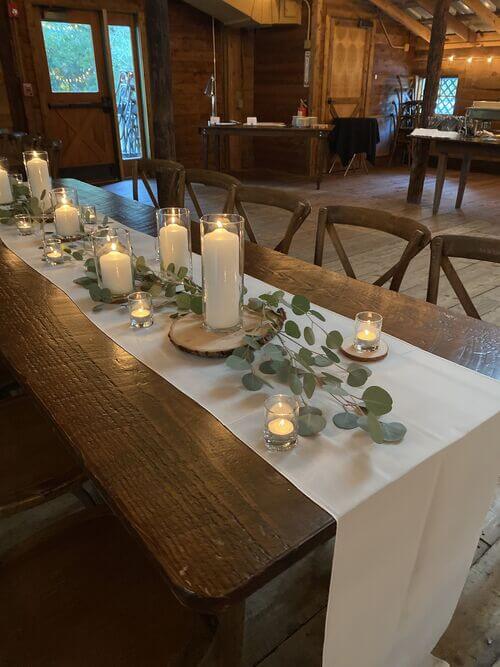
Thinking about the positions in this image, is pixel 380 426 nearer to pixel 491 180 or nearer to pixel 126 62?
pixel 126 62

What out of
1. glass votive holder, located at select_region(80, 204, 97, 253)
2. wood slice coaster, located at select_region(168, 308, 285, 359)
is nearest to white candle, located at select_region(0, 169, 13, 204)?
glass votive holder, located at select_region(80, 204, 97, 253)

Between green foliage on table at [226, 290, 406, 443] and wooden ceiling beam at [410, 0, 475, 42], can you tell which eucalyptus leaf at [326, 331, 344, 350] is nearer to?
green foliage on table at [226, 290, 406, 443]

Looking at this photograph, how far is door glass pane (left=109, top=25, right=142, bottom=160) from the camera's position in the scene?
6.11 metres

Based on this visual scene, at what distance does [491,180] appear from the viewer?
704 cm

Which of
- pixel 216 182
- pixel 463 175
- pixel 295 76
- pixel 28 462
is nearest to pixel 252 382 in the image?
pixel 28 462

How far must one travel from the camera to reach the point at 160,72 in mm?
4352

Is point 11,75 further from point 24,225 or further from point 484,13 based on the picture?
point 484,13

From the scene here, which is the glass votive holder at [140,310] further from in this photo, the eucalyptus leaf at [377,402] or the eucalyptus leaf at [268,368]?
the eucalyptus leaf at [377,402]

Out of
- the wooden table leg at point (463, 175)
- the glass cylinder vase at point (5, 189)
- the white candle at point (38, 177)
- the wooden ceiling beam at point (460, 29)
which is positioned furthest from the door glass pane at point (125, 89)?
the white candle at point (38, 177)

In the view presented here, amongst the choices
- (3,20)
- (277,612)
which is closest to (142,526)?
(277,612)

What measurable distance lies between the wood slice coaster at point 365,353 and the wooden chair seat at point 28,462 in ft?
1.84

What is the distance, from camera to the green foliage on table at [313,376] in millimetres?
719

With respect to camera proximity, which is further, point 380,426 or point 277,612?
point 277,612

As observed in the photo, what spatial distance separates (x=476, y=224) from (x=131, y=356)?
14.6ft
